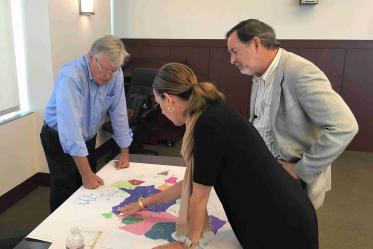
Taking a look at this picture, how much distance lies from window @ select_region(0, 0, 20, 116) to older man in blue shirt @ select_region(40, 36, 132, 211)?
1057 millimetres

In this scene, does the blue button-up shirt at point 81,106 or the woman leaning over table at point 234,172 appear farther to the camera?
the blue button-up shirt at point 81,106

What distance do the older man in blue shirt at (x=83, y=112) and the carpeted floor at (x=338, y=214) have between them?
0.81 metres

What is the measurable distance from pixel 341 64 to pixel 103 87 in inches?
127

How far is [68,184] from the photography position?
6.20 feet

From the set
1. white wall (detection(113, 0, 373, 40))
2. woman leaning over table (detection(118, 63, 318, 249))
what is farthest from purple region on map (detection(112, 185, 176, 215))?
white wall (detection(113, 0, 373, 40))

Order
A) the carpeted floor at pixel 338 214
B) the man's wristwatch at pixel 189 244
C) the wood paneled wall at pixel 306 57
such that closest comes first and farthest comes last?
the man's wristwatch at pixel 189 244 → the carpeted floor at pixel 338 214 → the wood paneled wall at pixel 306 57

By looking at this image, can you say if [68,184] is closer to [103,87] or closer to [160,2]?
[103,87]

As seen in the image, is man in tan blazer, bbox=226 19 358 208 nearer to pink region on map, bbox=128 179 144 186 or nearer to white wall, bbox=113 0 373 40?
pink region on map, bbox=128 179 144 186

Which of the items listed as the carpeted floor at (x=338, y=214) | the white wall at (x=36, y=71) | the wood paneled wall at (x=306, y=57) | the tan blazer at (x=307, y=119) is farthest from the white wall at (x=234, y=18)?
the tan blazer at (x=307, y=119)

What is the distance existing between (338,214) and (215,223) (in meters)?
1.86

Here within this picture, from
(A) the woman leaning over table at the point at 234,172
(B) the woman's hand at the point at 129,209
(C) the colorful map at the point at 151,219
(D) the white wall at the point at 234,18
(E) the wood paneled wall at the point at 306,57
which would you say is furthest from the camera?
(E) the wood paneled wall at the point at 306,57

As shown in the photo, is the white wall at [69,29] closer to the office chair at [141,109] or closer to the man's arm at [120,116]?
the office chair at [141,109]

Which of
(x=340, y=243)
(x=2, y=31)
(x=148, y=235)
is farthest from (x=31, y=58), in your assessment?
(x=340, y=243)

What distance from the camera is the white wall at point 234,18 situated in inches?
154
